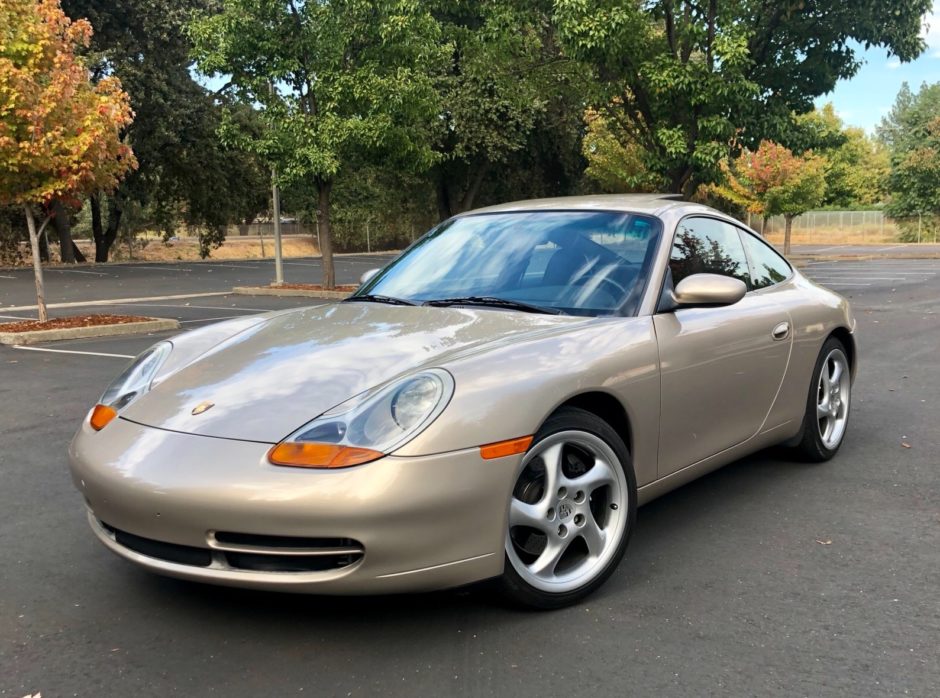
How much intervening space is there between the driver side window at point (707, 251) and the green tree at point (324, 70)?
1319 centimetres

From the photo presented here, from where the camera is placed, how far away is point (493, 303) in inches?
142

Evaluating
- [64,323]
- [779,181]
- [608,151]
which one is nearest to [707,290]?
[64,323]

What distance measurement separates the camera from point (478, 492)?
8.68 ft

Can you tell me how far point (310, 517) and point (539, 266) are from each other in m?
1.72

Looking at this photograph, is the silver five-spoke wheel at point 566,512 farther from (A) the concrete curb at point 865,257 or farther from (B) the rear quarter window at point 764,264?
(A) the concrete curb at point 865,257

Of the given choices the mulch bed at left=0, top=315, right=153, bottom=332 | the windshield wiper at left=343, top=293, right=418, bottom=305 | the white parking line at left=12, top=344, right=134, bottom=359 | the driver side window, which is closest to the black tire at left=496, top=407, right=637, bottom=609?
the driver side window

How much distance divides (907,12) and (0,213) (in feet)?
95.1

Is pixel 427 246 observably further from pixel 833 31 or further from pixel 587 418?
pixel 833 31

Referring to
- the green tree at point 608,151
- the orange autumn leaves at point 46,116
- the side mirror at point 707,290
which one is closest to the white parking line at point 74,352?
the orange autumn leaves at point 46,116

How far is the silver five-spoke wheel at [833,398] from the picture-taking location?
4.81m

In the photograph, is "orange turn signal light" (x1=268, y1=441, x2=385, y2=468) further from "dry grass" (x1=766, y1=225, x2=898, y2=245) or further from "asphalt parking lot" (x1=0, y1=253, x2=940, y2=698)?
"dry grass" (x1=766, y1=225, x2=898, y2=245)

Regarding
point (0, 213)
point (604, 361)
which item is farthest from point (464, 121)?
point (604, 361)

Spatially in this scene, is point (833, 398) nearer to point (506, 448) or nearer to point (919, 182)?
point (506, 448)

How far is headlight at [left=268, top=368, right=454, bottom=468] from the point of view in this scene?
101 inches
